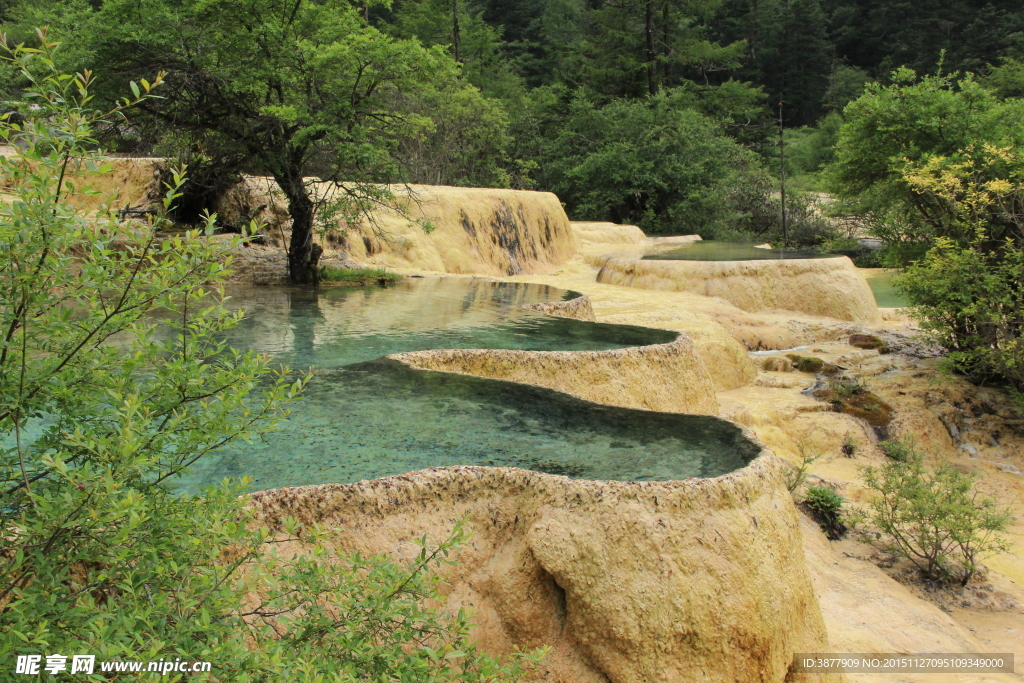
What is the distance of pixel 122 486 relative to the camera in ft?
8.09

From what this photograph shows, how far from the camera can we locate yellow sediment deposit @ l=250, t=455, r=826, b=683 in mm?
4055

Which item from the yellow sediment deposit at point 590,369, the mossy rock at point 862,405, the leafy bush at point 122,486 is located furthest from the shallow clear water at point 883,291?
the leafy bush at point 122,486

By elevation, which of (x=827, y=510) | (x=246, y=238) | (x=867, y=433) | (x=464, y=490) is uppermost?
(x=246, y=238)

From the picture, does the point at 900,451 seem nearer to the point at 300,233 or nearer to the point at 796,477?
the point at 796,477

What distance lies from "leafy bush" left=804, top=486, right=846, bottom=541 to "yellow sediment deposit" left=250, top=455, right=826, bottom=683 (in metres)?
3.15

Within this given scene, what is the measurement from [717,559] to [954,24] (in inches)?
1844

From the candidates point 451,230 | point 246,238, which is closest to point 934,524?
point 246,238

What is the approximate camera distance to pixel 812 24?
4556 centimetres

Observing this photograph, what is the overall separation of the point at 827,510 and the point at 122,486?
6.65 m

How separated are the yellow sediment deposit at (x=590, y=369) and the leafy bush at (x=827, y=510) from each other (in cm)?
152

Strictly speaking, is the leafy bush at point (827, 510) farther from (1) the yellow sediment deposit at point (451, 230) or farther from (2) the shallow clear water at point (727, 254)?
(2) the shallow clear water at point (727, 254)

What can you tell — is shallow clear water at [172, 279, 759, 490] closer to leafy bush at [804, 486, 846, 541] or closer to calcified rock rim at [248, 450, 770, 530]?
calcified rock rim at [248, 450, 770, 530]

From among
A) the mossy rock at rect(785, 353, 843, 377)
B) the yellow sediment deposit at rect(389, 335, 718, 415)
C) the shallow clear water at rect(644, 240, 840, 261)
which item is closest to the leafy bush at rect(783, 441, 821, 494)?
the yellow sediment deposit at rect(389, 335, 718, 415)

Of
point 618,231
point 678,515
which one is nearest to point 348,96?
point 678,515
